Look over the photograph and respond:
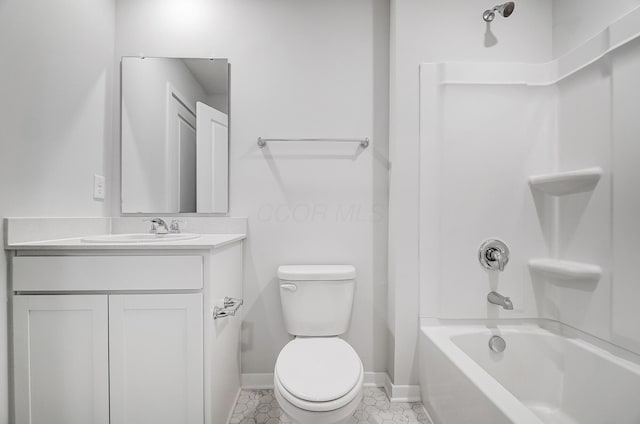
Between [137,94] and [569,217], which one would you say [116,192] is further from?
[569,217]

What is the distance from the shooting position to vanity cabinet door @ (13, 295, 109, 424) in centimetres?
108

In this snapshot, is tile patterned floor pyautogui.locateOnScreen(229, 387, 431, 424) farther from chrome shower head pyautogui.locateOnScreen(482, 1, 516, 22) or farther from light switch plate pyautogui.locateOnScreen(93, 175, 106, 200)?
chrome shower head pyautogui.locateOnScreen(482, 1, 516, 22)

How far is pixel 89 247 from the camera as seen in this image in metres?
1.08

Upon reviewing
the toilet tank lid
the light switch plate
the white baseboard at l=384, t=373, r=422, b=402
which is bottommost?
the white baseboard at l=384, t=373, r=422, b=402

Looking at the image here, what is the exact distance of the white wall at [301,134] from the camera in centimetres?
173

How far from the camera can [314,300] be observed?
1.51 meters

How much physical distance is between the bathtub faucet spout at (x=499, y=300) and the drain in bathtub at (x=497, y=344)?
0.16 metres

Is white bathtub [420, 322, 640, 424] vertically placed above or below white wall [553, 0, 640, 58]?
below

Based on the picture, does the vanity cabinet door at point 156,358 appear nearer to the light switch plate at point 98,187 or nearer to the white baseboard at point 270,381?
the white baseboard at point 270,381

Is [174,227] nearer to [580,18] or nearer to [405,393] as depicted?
[405,393]

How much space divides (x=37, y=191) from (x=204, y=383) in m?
1.04

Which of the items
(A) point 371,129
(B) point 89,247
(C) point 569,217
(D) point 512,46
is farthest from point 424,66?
(B) point 89,247

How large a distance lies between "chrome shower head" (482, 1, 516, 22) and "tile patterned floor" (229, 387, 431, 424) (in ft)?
6.73

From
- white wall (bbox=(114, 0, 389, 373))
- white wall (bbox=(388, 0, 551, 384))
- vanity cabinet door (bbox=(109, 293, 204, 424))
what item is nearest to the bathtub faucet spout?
white wall (bbox=(388, 0, 551, 384))
